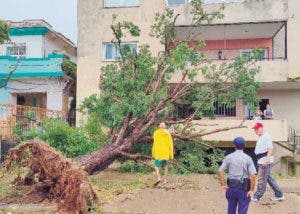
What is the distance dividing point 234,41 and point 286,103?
400 centimetres

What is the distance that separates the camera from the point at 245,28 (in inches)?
1036

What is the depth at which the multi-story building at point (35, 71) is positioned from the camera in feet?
92.8

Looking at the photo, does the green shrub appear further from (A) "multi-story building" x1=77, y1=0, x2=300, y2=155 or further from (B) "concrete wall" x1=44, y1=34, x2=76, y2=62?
(B) "concrete wall" x1=44, y1=34, x2=76, y2=62

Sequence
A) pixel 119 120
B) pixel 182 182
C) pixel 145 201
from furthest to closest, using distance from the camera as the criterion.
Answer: pixel 119 120 < pixel 182 182 < pixel 145 201

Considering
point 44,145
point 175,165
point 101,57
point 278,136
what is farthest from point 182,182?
point 101,57

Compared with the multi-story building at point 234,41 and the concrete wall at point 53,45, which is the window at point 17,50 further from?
the multi-story building at point 234,41

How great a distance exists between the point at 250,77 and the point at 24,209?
10.8 meters

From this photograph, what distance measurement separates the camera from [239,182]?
9.09m

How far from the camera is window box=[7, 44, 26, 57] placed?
30.3 m

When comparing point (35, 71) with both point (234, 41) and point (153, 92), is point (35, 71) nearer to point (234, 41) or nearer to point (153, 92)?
point (234, 41)

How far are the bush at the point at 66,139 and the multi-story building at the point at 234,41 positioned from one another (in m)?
5.91

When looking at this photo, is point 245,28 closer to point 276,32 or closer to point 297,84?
point 276,32

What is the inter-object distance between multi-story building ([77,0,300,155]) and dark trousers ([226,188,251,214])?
1440 centimetres

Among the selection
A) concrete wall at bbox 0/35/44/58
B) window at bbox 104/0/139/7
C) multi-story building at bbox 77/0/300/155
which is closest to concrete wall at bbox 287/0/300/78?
multi-story building at bbox 77/0/300/155
